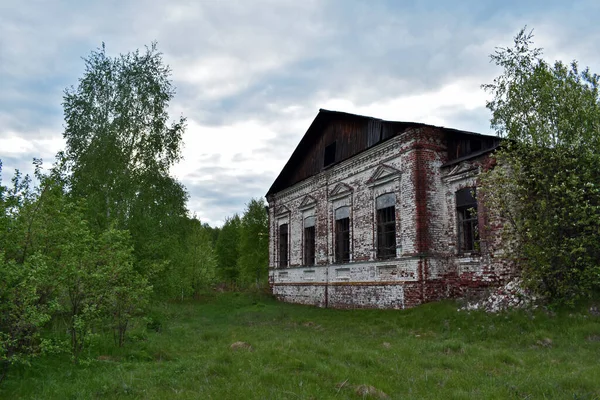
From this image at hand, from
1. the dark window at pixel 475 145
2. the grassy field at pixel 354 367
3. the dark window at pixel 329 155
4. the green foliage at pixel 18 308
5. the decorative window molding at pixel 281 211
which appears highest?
the dark window at pixel 329 155

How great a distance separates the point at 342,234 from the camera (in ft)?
59.8

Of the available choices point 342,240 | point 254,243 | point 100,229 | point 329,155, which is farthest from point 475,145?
point 254,243

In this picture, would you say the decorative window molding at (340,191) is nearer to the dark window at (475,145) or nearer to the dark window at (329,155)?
the dark window at (329,155)

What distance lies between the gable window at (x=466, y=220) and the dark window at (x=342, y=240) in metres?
5.23

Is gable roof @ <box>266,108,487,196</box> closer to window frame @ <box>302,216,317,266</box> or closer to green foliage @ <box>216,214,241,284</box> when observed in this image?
window frame @ <box>302,216,317,266</box>

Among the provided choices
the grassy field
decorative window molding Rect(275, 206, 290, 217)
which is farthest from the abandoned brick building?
the grassy field

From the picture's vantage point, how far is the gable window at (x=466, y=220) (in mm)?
13227

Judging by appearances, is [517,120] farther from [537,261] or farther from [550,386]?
[550,386]

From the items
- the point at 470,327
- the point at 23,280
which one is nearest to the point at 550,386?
the point at 470,327

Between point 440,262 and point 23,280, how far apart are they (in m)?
11.4

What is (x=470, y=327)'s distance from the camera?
1051 centimetres

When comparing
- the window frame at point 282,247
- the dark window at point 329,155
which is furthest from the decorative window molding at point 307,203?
the window frame at point 282,247

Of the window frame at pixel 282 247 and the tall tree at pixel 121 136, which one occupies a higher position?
the tall tree at pixel 121 136

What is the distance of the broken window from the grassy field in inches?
398
